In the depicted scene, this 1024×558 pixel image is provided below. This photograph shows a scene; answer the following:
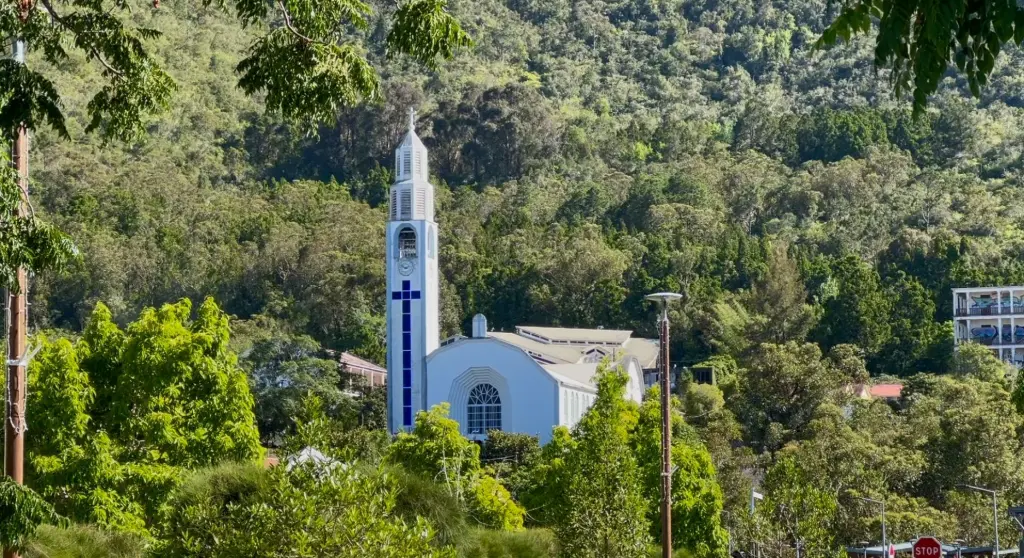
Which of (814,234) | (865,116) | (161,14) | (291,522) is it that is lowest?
(291,522)

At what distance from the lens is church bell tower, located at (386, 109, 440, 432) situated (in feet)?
256

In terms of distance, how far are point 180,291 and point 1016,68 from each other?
101 meters

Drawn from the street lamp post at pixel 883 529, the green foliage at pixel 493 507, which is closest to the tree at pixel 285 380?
the street lamp post at pixel 883 529

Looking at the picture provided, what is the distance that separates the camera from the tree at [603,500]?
3150cm

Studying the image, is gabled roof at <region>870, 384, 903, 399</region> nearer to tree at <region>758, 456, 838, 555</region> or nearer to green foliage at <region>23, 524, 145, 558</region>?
tree at <region>758, 456, 838, 555</region>

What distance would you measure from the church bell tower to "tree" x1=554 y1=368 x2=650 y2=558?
4146 cm

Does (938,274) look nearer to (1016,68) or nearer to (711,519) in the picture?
(711,519)

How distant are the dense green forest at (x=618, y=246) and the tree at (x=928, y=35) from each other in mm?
10800

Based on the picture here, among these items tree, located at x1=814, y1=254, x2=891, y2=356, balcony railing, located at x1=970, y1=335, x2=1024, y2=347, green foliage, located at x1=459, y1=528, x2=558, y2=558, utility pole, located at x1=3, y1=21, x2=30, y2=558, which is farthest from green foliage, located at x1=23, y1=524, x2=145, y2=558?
balcony railing, located at x1=970, y1=335, x2=1024, y2=347

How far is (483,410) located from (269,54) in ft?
208

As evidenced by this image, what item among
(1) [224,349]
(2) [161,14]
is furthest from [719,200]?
(1) [224,349]

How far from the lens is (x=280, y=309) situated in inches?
4003

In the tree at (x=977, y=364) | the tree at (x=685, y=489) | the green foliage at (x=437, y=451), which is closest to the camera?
the tree at (x=685, y=489)

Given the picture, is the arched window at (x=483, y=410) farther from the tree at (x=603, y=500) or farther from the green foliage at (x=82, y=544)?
the green foliage at (x=82, y=544)
